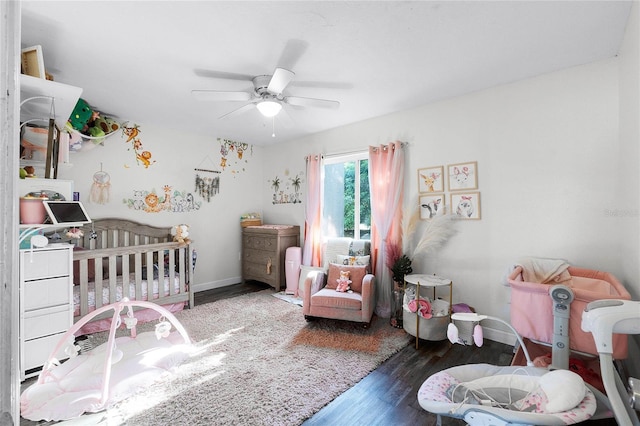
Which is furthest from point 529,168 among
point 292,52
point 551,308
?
point 292,52

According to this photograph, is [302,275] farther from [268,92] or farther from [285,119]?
[268,92]

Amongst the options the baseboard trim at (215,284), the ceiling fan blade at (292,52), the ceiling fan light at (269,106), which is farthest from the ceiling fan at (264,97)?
the baseboard trim at (215,284)

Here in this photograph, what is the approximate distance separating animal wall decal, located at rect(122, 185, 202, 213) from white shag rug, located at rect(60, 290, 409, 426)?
1.52m

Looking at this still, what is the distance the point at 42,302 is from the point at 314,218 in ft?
9.52

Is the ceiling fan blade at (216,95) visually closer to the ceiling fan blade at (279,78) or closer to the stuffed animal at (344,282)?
the ceiling fan blade at (279,78)

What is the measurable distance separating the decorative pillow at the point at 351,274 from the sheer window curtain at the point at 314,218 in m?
0.76

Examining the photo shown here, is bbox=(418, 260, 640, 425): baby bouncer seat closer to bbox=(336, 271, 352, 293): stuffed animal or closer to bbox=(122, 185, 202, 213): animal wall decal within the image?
bbox=(336, 271, 352, 293): stuffed animal

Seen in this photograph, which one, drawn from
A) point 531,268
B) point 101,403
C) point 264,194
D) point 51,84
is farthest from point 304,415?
point 264,194

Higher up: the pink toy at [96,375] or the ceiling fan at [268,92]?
the ceiling fan at [268,92]

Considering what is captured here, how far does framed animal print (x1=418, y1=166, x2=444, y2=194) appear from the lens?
2965 mm

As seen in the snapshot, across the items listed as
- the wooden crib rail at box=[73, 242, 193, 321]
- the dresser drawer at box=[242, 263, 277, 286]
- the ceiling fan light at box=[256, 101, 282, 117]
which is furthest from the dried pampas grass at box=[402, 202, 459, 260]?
the wooden crib rail at box=[73, 242, 193, 321]

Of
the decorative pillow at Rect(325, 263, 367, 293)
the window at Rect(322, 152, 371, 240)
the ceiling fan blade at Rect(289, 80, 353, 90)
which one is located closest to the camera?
the ceiling fan blade at Rect(289, 80, 353, 90)

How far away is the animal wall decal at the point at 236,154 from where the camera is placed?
4.53m

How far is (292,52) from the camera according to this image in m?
2.03
